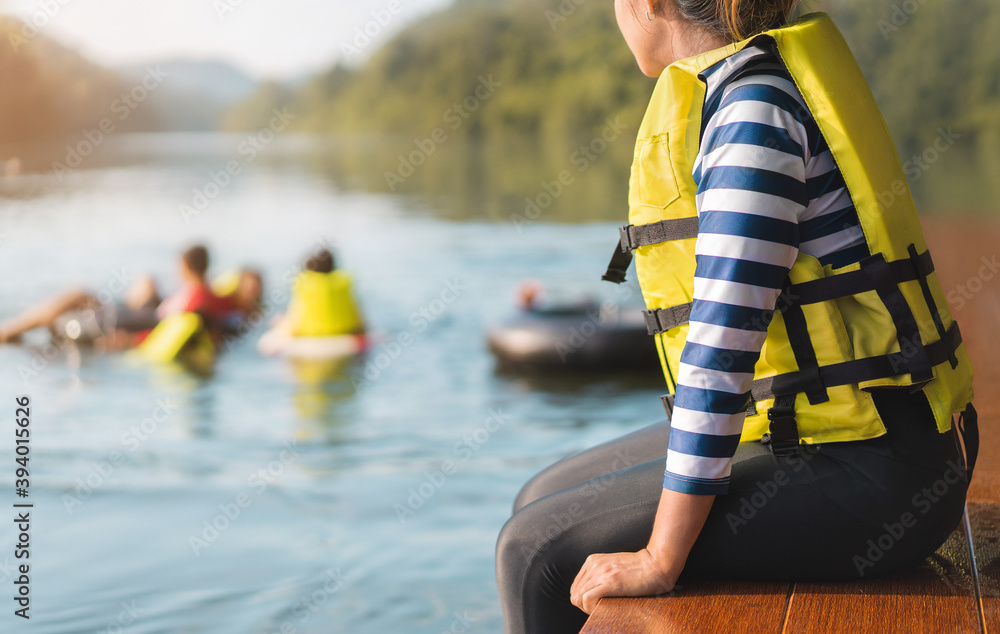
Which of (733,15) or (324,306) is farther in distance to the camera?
(324,306)

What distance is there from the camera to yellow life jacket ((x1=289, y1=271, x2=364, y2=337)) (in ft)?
23.4

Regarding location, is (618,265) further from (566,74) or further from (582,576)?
(566,74)

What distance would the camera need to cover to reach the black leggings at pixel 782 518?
3.79 ft

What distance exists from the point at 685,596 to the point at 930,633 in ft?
0.92

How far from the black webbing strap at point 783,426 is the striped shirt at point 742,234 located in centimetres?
7

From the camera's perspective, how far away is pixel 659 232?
123 cm

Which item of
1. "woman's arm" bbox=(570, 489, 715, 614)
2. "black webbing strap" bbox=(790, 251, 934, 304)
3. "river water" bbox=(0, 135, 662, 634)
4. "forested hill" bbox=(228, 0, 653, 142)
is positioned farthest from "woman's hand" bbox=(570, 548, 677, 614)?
"forested hill" bbox=(228, 0, 653, 142)

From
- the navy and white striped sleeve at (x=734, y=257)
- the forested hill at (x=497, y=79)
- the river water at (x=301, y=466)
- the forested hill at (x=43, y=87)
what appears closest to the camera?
the navy and white striped sleeve at (x=734, y=257)

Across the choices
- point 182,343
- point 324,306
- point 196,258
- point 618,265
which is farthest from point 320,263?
point 618,265

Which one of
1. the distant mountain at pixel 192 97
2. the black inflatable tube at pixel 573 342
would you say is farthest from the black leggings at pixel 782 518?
the distant mountain at pixel 192 97

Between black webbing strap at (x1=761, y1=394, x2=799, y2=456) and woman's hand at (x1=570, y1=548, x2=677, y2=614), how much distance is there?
0.21m

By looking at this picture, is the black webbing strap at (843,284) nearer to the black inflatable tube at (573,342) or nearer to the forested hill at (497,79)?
the black inflatable tube at (573,342)

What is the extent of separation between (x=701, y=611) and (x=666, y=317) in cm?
37

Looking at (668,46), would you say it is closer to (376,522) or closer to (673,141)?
(673,141)
